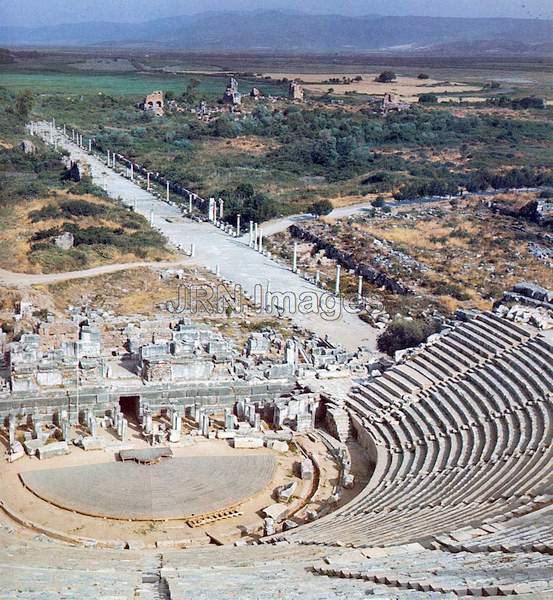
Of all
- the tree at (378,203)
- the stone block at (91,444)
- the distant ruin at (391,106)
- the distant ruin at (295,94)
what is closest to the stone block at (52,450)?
the stone block at (91,444)

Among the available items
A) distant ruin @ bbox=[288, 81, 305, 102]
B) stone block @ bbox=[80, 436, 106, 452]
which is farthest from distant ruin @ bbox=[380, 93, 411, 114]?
stone block @ bbox=[80, 436, 106, 452]

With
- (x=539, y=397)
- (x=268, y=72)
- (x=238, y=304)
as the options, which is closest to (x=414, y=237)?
(x=238, y=304)

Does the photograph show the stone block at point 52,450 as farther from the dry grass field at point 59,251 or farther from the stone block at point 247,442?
the dry grass field at point 59,251

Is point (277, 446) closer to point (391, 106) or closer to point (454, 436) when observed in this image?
point (454, 436)

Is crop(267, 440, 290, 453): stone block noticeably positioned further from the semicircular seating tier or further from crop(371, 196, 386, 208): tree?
crop(371, 196, 386, 208): tree

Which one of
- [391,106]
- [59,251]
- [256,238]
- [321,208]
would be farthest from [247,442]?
[391,106]

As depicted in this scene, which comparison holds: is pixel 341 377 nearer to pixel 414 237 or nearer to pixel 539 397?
pixel 539 397

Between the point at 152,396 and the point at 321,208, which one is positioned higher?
the point at 321,208
